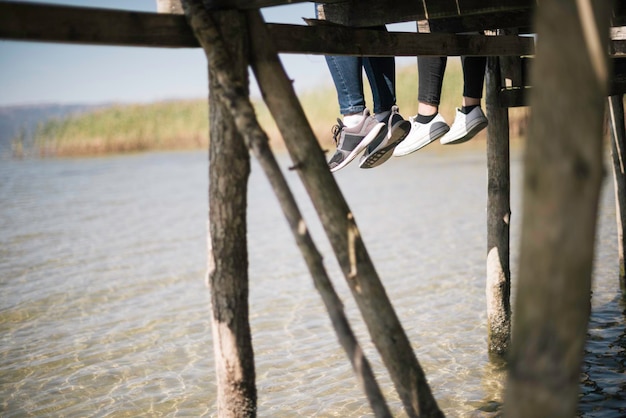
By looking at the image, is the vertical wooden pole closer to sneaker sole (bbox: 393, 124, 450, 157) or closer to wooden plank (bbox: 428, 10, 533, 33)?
sneaker sole (bbox: 393, 124, 450, 157)

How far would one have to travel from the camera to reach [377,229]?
12070 mm

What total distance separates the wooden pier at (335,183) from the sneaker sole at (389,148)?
1.59 ft

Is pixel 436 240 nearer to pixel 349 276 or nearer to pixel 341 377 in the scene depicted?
pixel 341 377

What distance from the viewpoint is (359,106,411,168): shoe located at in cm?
446

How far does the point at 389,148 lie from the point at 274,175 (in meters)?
1.84

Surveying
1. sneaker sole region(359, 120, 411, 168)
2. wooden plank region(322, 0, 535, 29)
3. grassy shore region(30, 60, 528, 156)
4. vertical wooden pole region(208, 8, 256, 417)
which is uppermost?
grassy shore region(30, 60, 528, 156)

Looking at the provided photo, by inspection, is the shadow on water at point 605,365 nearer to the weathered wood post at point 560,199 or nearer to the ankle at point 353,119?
the ankle at point 353,119

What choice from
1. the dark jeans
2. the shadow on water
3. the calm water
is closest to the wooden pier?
the dark jeans

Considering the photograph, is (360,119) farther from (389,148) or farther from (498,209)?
(498,209)

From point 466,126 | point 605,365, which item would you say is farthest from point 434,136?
point 605,365

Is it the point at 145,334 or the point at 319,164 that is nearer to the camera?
the point at 319,164

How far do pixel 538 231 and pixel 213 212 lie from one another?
1663 mm

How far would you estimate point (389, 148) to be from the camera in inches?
181

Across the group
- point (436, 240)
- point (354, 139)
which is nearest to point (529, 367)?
point (354, 139)
